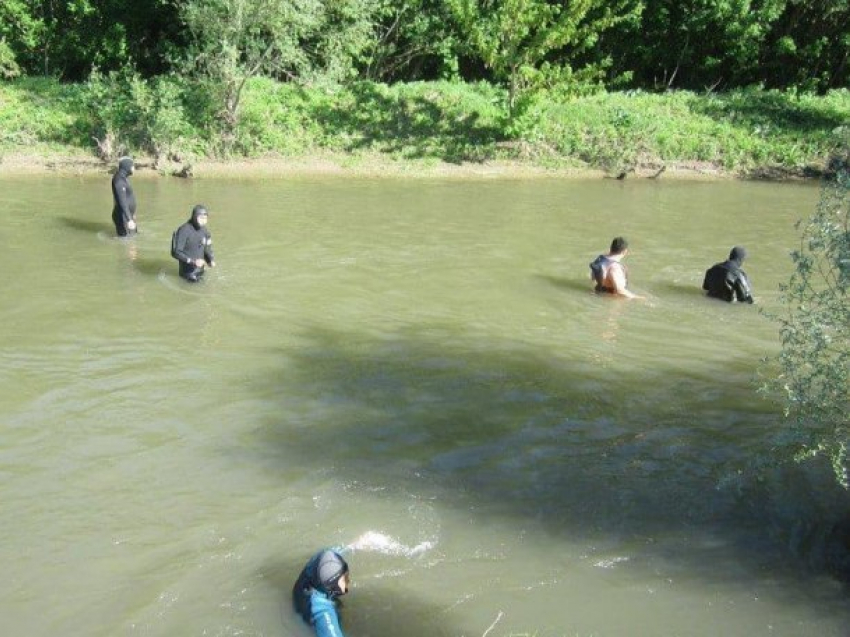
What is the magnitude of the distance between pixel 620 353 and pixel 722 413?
2.05 meters

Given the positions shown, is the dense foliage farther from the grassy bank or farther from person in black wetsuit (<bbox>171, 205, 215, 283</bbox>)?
person in black wetsuit (<bbox>171, 205, 215, 283</bbox>)

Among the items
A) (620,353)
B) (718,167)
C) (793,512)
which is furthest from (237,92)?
(793,512)

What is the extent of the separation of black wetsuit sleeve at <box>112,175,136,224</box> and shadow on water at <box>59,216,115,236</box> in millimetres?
880

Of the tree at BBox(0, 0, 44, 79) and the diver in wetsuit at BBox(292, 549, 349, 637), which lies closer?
the diver in wetsuit at BBox(292, 549, 349, 637)

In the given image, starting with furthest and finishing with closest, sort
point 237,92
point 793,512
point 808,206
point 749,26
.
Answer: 1. point 749,26
2. point 237,92
3. point 808,206
4. point 793,512

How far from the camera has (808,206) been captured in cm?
2308

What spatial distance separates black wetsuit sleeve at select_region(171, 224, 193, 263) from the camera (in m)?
13.0

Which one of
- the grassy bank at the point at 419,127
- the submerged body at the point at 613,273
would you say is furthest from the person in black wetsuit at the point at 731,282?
the grassy bank at the point at 419,127

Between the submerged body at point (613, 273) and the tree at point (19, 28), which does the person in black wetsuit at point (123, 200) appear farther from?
the tree at point (19, 28)

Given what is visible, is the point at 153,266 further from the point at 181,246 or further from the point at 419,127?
the point at 419,127

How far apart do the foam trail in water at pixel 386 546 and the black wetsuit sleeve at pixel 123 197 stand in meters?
11.1

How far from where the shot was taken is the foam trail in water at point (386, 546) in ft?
21.4

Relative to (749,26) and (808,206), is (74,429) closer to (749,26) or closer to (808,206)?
(808,206)

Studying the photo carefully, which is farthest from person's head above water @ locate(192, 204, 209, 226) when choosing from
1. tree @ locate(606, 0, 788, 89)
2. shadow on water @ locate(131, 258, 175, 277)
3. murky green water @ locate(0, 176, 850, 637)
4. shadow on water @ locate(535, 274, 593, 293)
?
tree @ locate(606, 0, 788, 89)
